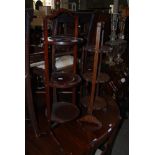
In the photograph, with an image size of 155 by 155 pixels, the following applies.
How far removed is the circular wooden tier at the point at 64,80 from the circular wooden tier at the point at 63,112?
10.5 inches

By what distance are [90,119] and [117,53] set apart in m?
1.21

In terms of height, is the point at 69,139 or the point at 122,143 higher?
the point at 69,139

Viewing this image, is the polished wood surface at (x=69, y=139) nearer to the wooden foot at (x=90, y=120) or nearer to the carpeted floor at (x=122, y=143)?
the wooden foot at (x=90, y=120)

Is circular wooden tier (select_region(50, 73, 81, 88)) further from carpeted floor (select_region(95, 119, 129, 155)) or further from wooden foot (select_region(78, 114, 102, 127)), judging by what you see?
carpeted floor (select_region(95, 119, 129, 155))

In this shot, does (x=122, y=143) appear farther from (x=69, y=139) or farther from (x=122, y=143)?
(x=69, y=139)

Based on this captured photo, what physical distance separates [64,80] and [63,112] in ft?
0.94

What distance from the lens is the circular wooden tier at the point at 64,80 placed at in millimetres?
1433

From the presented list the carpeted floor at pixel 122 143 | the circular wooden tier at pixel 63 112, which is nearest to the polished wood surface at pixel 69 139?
the circular wooden tier at pixel 63 112

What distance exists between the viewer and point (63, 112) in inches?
64.8

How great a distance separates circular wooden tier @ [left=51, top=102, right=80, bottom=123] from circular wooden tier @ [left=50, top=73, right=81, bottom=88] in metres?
0.27

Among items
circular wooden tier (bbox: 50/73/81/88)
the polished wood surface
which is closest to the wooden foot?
the polished wood surface

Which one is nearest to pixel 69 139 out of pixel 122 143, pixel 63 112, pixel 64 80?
pixel 63 112
